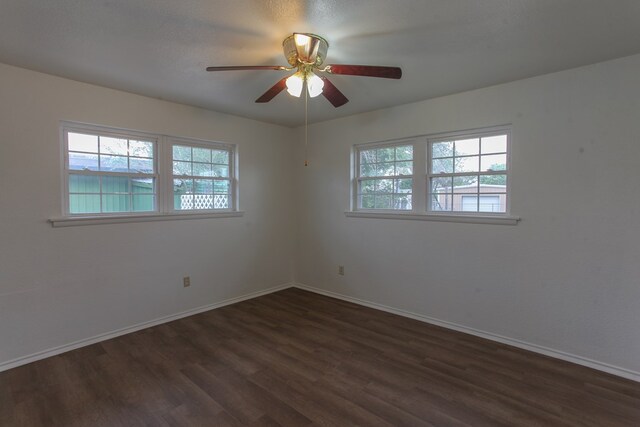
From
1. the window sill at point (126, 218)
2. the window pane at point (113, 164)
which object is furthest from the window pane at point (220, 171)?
the window pane at point (113, 164)

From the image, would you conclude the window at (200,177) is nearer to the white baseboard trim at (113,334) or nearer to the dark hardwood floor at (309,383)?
the white baseboard trim at (113,334)

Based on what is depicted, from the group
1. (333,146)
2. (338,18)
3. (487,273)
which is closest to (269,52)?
(338,18)

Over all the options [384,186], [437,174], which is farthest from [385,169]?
[437,174]

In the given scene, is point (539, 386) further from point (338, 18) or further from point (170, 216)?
point (170, 216)

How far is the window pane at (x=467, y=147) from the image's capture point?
11.0 ft

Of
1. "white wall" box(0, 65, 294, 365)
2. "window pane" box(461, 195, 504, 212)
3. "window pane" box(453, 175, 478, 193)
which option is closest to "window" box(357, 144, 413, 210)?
"window pane" box(453, 175, 478, 193)

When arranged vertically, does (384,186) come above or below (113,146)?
below

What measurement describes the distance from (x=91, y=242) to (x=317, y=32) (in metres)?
2.80

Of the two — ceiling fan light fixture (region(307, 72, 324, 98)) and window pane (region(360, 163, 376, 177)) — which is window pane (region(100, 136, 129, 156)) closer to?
ceiling fan light fixture (region(307, 72, 324, 98))

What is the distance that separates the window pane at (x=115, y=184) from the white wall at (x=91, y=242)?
0.38 metres

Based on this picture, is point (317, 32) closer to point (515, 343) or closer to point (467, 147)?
point (467, 147)

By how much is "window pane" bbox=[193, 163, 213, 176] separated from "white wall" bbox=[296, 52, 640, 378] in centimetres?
213

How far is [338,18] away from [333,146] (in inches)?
101

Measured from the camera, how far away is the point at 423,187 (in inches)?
145
